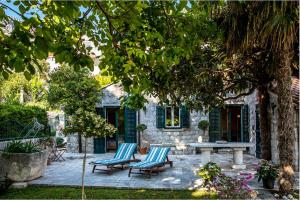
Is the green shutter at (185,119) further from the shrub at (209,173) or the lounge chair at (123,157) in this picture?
the shrub at (209,173)

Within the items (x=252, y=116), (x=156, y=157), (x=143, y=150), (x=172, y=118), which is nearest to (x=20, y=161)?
(x=156, y=157)

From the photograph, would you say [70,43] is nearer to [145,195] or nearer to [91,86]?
[145,195]

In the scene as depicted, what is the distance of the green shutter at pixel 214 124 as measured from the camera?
16.4 metres

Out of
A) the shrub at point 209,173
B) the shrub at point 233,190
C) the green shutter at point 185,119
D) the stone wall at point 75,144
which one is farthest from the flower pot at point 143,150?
the shrub at point 233,190

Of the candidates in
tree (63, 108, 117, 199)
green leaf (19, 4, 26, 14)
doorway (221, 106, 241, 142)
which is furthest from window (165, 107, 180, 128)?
green leaf (19, 4, 26, 14)

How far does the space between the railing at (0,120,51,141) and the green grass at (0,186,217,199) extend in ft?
9.65

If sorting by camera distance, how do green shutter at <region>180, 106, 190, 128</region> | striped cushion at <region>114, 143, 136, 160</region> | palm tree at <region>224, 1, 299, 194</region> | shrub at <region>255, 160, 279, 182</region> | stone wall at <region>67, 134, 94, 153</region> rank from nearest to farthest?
palm tree at <region>224, 1, 299, 194</region>, shrub at <region>255, 160, 279, 182</region>, striped cushion at <region>114, 143, 136, 160</region>, green shutter at <region>180, 106, 190, 128</region>, stone wall at <region>67, 134, 94, 153</region>

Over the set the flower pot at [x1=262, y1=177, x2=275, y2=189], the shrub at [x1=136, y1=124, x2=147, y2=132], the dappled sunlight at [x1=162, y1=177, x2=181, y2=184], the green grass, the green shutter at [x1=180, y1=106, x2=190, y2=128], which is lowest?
the green grass

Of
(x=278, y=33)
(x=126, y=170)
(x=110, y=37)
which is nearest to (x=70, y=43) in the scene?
(x=110, y=37)

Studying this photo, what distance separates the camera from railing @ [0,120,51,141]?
35.5 feet

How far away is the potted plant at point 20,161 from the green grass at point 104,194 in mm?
689

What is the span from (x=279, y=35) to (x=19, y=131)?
990 centimetres

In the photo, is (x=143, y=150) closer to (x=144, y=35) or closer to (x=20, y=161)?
(x=20, y=161)

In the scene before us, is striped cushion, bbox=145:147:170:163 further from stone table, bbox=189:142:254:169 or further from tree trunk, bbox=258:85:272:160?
tree trunk, bbox=258:85:272:160
